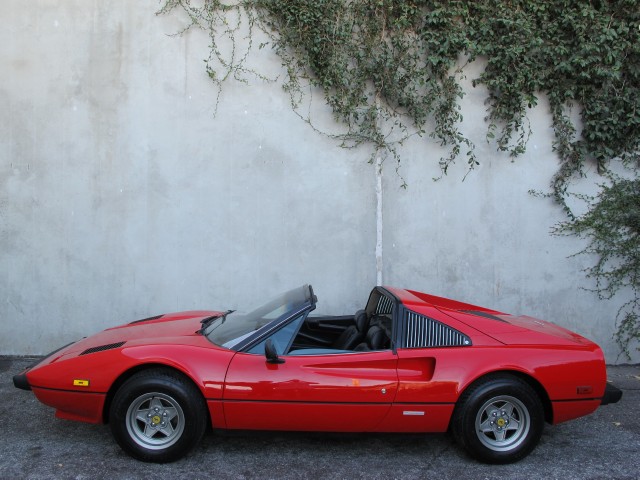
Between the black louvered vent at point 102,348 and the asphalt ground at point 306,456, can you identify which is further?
the black louvered vent at point 102,348

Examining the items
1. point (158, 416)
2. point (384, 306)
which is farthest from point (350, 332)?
point (158, 416)

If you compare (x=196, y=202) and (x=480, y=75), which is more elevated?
(x=480, y=75)

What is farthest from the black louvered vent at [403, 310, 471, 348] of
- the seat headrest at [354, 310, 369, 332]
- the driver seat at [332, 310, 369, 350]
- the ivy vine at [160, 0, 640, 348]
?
the ivy vine at [160, 0, 640, 348]

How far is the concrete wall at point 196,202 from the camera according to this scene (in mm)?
6602

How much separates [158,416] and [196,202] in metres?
3.35

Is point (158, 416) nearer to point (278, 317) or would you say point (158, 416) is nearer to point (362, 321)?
point (278, 317)

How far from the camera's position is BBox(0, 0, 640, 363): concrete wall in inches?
260

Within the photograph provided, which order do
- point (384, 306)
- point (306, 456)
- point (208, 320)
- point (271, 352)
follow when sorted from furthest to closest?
point (208, 320), point (384, 306), point (306, 456), point (271, 352)

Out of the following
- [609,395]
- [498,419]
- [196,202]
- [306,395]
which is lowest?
[498,419]

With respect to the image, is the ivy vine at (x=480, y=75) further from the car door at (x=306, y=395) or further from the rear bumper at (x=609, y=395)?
the car door at (x=306, y=395)

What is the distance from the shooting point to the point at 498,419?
385 cm

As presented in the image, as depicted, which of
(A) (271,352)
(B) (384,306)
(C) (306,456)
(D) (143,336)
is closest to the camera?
(A) (271,352)

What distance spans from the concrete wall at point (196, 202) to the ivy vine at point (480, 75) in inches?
7.5

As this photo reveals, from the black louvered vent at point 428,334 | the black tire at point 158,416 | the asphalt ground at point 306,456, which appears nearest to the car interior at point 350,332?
the black louvered vent at point 428,334
